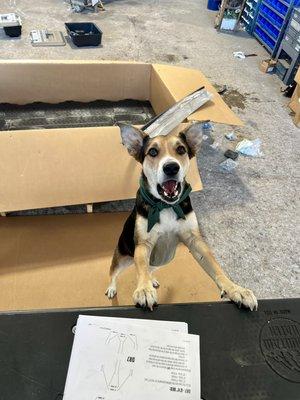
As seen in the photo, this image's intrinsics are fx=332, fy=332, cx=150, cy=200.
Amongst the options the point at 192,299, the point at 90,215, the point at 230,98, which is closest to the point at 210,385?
the point at 192,299

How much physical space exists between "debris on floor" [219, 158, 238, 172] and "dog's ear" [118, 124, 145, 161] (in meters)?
1.27

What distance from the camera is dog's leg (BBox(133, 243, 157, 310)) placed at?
0.85 meters

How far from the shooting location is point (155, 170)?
3.71 feet

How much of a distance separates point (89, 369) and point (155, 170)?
25.3 inches

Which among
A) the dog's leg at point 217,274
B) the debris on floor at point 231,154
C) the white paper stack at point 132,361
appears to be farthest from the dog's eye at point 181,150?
the debris on floor at point 231,154

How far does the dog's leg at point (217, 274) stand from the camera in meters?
0.86

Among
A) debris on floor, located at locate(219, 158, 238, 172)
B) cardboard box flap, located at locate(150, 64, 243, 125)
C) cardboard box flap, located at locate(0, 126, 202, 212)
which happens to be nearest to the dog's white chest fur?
cardboard box flap, located at locate(0, 126, 202, 212)

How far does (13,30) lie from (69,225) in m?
2.90

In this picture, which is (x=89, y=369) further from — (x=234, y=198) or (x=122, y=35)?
(x=122, y=35)

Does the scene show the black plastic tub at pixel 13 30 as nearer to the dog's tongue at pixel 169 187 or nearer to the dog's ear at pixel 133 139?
the dog's ear at pixel 133 139

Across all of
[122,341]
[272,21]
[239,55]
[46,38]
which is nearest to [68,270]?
[122,341]

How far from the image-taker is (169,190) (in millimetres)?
1118

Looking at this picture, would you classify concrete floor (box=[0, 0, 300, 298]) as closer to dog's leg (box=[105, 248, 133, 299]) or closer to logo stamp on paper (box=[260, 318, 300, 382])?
dog's leg (box=[105, 248, 133, 299])

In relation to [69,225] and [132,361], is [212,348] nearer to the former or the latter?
[132,361]
